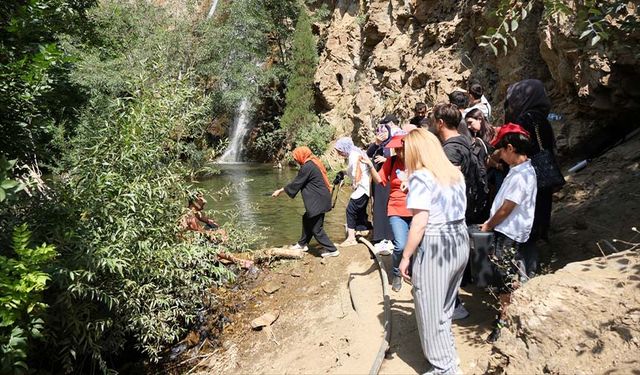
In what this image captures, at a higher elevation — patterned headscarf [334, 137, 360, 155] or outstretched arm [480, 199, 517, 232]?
patterned headscarf [334, 137, 360, 155]

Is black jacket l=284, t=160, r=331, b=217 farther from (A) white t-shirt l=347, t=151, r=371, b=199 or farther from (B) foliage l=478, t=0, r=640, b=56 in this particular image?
(B) foliage l=478, t=0, r=640, b=56

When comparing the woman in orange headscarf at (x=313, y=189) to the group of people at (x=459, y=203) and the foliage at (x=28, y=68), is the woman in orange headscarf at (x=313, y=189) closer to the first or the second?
the group of people at (x=459, y=203)

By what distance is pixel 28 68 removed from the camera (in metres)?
4.39

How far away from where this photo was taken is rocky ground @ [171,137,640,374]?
3.21 meters

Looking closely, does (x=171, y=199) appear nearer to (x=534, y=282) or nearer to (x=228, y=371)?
(x=228, y=371)

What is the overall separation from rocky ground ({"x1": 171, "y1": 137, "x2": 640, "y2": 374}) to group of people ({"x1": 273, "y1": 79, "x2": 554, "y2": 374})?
36 centimetres

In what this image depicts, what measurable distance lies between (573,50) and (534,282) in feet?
22.1

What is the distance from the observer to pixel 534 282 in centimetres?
362

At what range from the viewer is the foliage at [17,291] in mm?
3775

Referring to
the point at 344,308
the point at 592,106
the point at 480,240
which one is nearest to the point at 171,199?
the point at 344,308

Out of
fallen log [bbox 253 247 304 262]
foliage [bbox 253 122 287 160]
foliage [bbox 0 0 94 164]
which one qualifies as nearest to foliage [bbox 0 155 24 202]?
foliage [bbox 0 0 94 164]

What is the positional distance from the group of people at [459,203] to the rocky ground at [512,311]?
36 centimetres

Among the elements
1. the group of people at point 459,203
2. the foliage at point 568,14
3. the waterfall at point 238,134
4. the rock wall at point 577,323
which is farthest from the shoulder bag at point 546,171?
the waterfall at point 238,134

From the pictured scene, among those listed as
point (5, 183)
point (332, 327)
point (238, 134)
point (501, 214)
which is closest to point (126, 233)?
point (5, 183)
